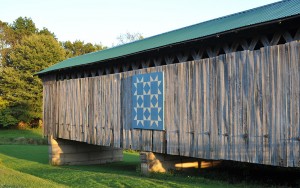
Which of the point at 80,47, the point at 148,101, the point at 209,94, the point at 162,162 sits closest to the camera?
the point at 209,94

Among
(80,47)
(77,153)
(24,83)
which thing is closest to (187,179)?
(77,153)

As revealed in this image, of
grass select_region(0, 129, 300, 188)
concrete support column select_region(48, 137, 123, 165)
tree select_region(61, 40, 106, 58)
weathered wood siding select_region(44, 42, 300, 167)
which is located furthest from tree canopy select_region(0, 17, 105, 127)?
weathered wood siding select_region(44, 42, 300, 167)

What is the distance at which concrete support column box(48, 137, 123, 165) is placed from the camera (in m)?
22.0

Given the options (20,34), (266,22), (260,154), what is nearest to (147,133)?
(260,154)

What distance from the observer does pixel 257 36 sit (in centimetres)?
1078

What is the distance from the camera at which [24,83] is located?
48.6 meters

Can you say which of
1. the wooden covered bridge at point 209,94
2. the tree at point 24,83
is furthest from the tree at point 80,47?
the wooden covered bridge at point 209,94

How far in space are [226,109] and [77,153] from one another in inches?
553

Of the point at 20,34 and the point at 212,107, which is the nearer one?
the point at 212,107

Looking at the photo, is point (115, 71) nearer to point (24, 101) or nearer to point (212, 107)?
point (212, 107)

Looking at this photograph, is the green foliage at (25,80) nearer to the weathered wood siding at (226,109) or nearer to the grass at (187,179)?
the grass at (187,179)

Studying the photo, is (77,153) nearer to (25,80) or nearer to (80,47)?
(25,80)

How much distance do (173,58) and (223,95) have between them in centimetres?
326

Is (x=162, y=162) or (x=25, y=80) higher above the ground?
(x=25, y=80)
